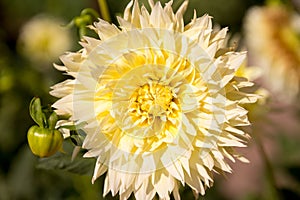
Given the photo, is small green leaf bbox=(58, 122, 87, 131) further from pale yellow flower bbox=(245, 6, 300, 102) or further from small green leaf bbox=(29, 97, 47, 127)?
pale yellow flower bbox=(245, 6, 300, 102)

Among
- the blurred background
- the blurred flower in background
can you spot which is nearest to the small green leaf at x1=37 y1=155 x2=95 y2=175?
the blurred background

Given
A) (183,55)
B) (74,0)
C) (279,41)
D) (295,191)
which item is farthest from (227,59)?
(74,0)

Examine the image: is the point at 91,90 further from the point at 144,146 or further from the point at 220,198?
the point at 220,198

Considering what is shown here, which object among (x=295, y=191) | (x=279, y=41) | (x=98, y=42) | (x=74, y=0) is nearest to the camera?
(x=98, y=42)

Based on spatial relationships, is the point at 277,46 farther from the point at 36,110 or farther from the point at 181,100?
the point at 36,110

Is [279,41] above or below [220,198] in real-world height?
above

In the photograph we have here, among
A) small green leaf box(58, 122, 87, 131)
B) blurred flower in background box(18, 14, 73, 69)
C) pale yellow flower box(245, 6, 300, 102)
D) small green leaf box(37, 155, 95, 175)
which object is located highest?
small green leaf box(58, 122, 87, 131)
